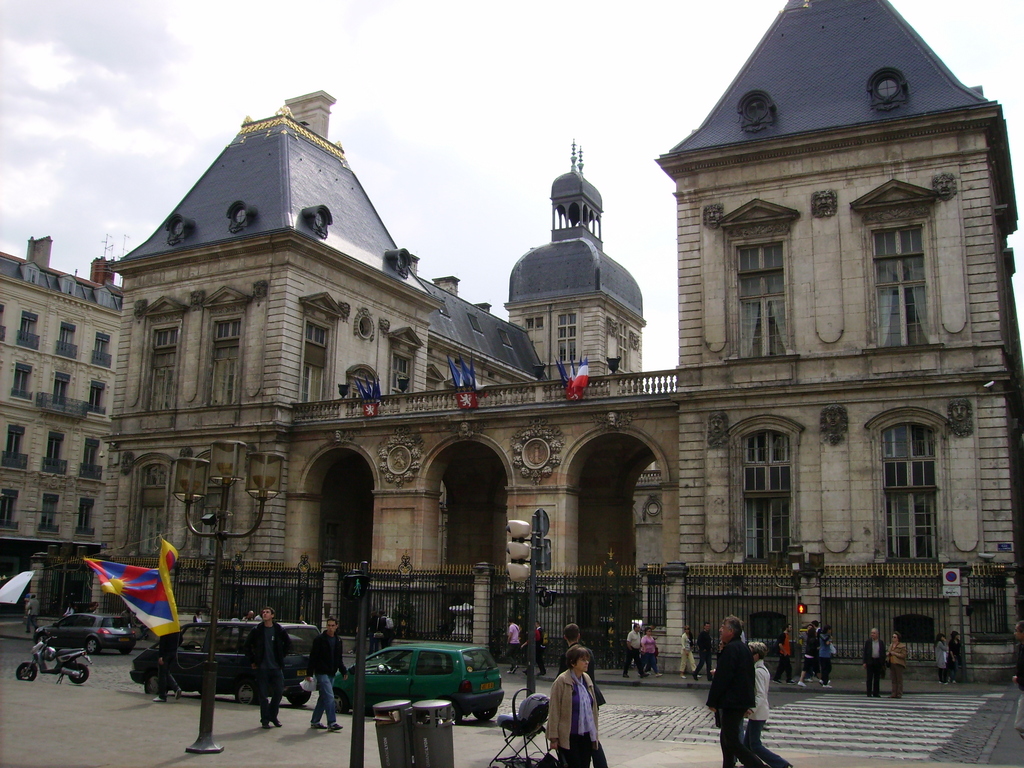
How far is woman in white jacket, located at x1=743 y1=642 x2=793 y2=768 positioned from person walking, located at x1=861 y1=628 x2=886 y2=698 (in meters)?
10.7

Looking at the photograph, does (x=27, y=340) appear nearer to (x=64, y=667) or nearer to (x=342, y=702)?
(x=64, y=667)

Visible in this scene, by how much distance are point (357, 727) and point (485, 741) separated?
3825 mm

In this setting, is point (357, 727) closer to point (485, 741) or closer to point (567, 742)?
point (567, 742)

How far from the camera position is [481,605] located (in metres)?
27.9

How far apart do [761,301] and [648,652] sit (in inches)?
429

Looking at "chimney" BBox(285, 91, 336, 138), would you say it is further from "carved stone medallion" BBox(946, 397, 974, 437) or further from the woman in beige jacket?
the woman in beige jacket

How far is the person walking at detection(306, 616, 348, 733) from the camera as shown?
49.3 feet

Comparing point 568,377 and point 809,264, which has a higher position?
point 809,264

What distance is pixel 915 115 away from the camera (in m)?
27.9

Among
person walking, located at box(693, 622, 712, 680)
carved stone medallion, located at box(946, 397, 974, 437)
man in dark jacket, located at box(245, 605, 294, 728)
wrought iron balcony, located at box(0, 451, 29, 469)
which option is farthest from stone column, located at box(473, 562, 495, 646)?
wrought iron balcony, located at box(0, 451, 29, 469)

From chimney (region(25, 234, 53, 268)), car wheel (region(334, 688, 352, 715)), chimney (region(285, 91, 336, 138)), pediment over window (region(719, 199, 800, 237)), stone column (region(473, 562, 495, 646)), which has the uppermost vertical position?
chimney (region(285, 91, 336, 138))

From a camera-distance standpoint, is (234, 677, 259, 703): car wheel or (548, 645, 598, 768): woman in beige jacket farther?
(234, 677, 259, 703): car wheel

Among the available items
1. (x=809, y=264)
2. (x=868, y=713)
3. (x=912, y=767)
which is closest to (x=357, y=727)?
(x=912, y=767)

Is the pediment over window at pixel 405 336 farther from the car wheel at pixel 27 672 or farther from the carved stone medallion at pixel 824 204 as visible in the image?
the car wheel at pixel 27 672
